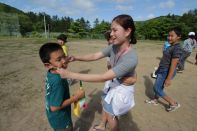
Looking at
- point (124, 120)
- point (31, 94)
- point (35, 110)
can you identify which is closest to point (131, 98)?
point (124, 120)

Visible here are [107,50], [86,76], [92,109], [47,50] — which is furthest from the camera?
[92,109]

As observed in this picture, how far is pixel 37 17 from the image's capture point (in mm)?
110125

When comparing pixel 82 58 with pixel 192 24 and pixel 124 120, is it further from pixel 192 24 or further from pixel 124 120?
pixel 192 24

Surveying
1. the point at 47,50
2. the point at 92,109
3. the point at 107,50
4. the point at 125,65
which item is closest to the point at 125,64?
the point at 125,65

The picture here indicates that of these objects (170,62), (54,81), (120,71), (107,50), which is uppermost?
(107,50)

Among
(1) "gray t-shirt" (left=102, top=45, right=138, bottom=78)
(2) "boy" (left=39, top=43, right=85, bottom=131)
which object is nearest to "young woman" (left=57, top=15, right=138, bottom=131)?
(1) "gray t-shirt" (left=102, top=45, right=138, bottom=78)

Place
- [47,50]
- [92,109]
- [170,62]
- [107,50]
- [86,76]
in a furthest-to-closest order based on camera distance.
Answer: [92,109]
[170,62]
[107,50]
[47,50]
[86,76]

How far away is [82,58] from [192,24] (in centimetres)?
6211

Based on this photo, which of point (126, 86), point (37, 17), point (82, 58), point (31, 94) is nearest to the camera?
point (126, 86)

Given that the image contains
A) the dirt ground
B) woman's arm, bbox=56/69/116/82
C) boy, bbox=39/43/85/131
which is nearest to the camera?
woman's arm, bbox=56/69/116/82

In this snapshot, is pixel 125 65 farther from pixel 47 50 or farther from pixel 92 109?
pixel 92 109

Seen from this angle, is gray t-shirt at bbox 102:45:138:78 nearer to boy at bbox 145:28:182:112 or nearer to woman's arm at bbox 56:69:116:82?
woman's arm at bbox 56:69:116:82

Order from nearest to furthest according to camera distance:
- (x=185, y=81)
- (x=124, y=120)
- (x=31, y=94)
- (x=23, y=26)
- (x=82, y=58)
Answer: (x=82, y=58) < (x=124, y=120) < (x=31, y=94) < (x=185, y=81) < (x=23, y=26)

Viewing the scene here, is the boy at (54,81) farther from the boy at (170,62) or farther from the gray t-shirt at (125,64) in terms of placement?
the boy at (170,62)
